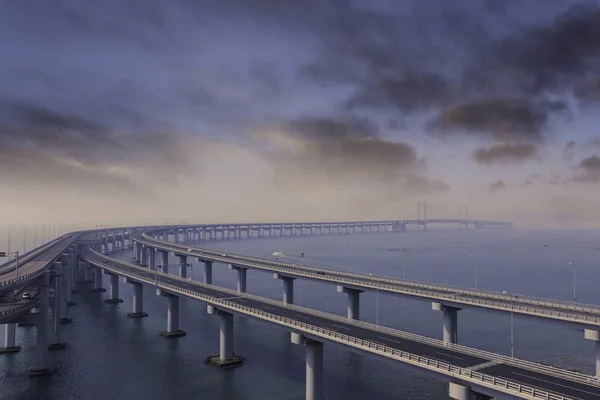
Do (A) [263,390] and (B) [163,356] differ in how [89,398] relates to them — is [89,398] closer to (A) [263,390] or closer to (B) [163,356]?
(B) [163,356]

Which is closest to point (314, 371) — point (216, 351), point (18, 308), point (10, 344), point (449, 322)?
point (216, 351)

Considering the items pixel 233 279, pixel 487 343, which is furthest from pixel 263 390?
pixel 233 279

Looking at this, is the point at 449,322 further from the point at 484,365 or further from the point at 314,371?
the point at 484,365

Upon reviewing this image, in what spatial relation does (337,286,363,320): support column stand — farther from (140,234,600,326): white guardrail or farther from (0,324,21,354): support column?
(0,324,21,354): support column

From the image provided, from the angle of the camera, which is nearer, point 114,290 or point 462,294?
point 462,294

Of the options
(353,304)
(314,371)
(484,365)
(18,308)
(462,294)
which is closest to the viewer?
(484,365)

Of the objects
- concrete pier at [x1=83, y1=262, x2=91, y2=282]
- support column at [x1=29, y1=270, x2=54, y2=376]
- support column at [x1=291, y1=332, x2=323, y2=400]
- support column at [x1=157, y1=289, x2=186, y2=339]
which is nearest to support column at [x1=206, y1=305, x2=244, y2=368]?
support column at [x1=291, y1=332, x2=323, y2=400]

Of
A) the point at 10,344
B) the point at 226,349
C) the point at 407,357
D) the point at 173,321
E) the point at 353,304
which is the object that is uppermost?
the point at 407,357

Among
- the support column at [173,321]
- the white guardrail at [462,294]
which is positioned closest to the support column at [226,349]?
the support column at [173,321]
